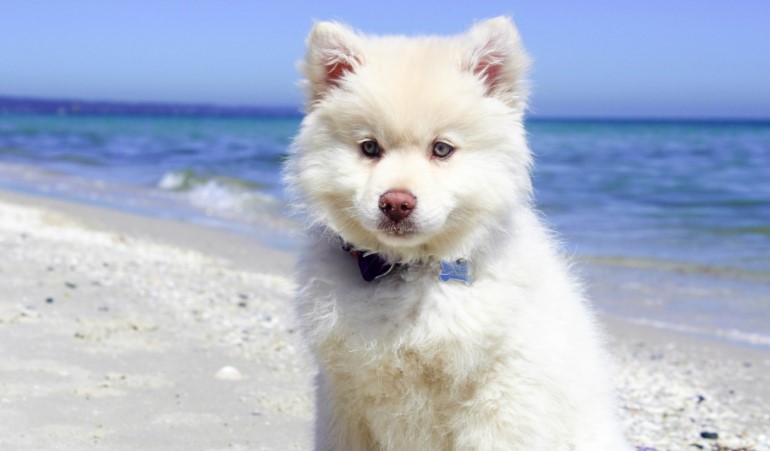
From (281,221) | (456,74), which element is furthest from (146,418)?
(281,221)

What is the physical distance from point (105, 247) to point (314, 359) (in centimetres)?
711

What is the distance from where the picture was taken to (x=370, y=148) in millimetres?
3035

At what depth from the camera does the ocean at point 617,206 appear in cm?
879

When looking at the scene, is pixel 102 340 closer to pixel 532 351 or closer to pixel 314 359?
pixel 314 359

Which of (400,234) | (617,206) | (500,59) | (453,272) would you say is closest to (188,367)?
(453,272)

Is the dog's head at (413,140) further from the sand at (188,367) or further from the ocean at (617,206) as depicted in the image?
the sand at (188,367)

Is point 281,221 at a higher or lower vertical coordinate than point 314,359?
lower

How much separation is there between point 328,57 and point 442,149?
599 mm

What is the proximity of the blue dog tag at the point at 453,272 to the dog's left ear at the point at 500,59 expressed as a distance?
637 mm

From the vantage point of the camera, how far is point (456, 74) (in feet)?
10.1

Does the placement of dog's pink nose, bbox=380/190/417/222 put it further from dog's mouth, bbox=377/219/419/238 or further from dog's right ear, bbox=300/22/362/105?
dog's right ear, bbox=300/22/362/105

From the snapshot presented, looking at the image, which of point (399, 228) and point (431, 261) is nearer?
point (399, 228)

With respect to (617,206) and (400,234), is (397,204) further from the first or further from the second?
(617,206)

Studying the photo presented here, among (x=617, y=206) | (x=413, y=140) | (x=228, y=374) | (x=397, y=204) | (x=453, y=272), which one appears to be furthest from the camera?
(x=617, y=206)
